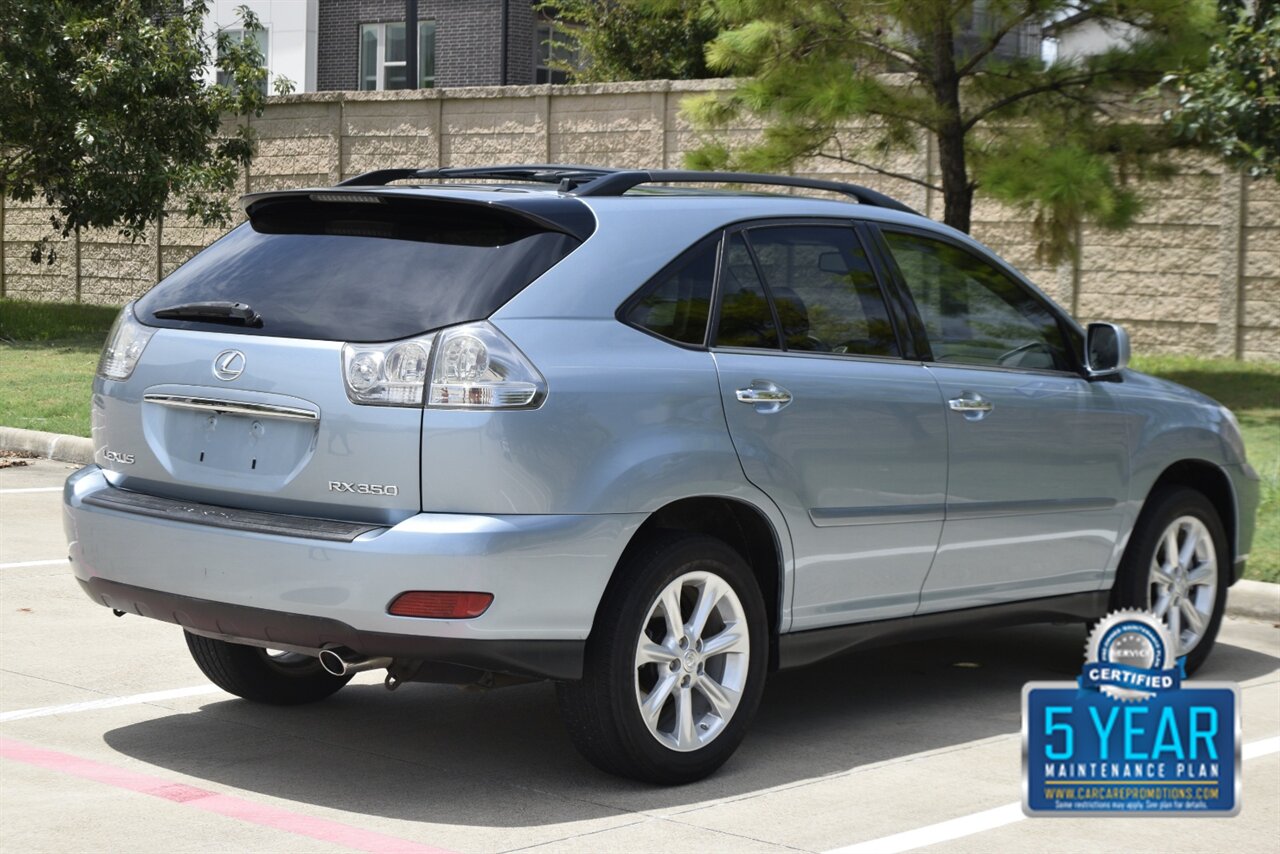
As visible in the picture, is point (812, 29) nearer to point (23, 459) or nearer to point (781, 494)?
point (23, 459)

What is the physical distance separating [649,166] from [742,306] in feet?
50.0

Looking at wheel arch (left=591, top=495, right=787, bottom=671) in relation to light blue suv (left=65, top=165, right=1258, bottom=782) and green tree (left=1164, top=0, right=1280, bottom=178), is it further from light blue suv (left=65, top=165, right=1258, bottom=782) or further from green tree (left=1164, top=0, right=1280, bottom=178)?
green tree (left=1164, top=0, right=1280, bottom=178)

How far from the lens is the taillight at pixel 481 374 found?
4.82 metres

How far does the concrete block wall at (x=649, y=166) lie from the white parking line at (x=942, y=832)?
10.7 meters

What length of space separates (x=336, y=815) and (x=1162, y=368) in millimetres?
13566

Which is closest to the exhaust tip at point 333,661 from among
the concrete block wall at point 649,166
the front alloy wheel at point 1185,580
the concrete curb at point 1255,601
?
the front alloy wheel at point 1185,580

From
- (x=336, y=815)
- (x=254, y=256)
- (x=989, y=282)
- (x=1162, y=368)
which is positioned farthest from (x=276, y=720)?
(x=1162, y=368)

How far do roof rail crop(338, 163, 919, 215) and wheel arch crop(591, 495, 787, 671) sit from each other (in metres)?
1.00

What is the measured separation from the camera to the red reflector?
4758mm

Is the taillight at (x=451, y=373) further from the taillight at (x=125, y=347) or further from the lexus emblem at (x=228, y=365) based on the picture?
the taillight at (x=125, y=347)

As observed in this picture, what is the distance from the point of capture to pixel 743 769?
18.2ft

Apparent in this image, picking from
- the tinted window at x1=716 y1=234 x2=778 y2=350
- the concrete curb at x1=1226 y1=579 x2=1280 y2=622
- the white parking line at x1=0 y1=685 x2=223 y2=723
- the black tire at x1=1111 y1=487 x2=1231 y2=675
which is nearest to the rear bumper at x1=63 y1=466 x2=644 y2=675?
the tinted window at x1=716 y1=234 x2=778 y2=350

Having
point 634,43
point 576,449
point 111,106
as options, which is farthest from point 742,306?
point 634,43

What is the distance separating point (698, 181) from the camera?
595cm
